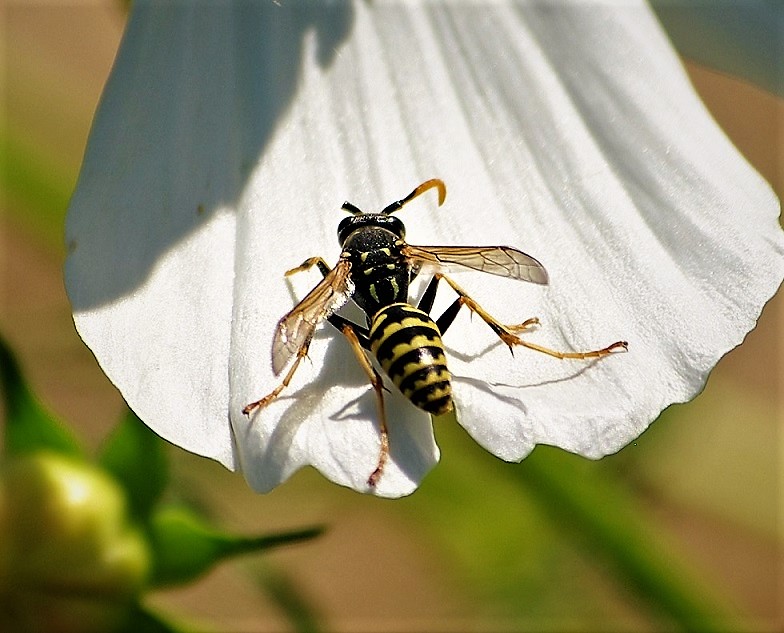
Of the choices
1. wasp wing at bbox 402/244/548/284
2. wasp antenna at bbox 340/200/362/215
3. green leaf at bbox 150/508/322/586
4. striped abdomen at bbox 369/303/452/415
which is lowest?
green leaf at bbox 150/508/322/586

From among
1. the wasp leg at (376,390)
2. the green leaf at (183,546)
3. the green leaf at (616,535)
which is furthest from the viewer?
the green leaf at (616,535)

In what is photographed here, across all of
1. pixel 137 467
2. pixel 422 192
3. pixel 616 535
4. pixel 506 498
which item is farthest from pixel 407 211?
pixel 506 498

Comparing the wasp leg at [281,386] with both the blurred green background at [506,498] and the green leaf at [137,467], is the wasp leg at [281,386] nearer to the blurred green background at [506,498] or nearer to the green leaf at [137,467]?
the green leaf at [137,467]

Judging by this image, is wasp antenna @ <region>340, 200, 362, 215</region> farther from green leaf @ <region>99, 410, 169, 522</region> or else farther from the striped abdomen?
→ green leaf @ <region>99, 410, 169, 522</region>

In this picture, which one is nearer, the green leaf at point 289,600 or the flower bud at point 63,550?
the flower bud at point 63,550

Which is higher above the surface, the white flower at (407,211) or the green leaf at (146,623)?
the white flower at (407,211)

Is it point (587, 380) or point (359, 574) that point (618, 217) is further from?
point (359, 574)

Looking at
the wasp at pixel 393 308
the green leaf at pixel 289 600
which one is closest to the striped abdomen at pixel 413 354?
the wasp at pixel 393 308

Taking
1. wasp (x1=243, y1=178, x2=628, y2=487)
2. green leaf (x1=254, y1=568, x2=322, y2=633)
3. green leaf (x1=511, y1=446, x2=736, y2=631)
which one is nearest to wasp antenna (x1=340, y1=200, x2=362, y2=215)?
wasp (x1=243, y1=178, x2=628, y2=487)
